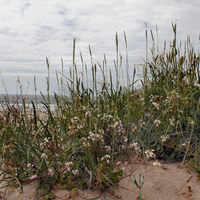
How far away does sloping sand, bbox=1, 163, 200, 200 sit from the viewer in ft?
6.81

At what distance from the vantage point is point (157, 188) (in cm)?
221

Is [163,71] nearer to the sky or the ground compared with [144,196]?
nearer to the sky

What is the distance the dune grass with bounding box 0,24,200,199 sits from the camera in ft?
6.91

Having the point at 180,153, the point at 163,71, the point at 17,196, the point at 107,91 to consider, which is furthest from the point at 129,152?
the point at 163,71

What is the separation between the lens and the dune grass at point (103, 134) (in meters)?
2.11

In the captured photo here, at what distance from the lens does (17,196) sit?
212 centimetres

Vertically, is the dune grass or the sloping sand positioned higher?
the dune grass

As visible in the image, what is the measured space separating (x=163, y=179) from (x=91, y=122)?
98 cm

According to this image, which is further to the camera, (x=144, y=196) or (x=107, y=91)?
(x=107, y=91)

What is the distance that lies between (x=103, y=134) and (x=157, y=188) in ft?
2.58

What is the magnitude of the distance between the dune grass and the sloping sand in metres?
0.09

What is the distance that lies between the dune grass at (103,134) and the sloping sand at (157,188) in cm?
9

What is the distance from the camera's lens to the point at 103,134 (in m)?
2.51

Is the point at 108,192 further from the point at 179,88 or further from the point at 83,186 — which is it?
the point at 179,88
